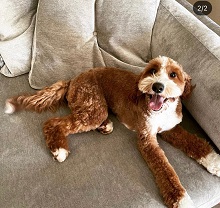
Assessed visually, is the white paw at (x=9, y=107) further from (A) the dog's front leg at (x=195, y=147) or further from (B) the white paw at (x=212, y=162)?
(B) the white paw at (x=212, y=162)

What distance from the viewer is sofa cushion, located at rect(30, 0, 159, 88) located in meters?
1.32

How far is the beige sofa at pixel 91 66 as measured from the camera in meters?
1.03

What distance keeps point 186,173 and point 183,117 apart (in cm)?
31

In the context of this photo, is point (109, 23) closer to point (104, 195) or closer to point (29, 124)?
point (29, 124)

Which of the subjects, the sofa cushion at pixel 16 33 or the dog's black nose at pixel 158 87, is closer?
the dog's black nose at pixel 158 87

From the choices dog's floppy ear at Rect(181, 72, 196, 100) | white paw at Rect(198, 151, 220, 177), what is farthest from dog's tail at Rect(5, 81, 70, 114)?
white paw at Rect(198, 151, 220, 177)

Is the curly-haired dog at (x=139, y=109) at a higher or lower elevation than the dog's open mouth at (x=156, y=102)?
lower

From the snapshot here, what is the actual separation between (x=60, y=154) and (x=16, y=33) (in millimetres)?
704

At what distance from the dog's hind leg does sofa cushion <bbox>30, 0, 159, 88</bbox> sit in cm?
28

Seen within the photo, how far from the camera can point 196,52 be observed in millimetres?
1169

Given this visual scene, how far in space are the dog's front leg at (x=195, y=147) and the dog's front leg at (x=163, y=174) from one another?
3.4 inches

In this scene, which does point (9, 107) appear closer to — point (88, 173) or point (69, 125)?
point (69, 125)

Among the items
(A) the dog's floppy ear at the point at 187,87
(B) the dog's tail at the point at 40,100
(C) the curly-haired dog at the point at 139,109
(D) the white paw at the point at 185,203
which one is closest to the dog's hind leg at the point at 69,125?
(C) the curly-haired dog at the point at 139,109

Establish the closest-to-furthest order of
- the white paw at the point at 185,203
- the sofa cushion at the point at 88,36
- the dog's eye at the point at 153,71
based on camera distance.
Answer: the white paw at the point at 185,203 → the dog's eye at the point at 153,71 → the sofa cushion at the point at 88,36
